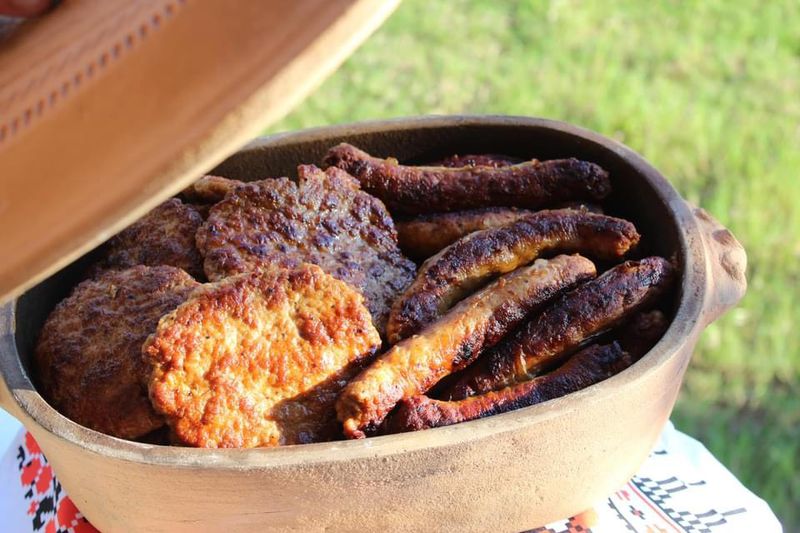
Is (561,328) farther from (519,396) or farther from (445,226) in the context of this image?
(445,226)

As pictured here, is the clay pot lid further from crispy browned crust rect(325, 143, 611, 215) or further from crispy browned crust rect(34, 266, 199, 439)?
crispy browned crust rect(325, 143, 611, 215)

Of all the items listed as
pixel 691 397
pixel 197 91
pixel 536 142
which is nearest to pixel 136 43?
pixel 197 91

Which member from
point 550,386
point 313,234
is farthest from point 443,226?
point 550,386

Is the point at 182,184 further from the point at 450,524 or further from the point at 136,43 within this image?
the point at 450,524

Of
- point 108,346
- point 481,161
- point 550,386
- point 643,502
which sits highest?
point 481,161

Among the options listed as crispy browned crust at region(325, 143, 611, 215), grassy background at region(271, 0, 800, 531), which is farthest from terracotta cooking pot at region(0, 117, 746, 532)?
grassy background at region(271, 0, 800, 531)

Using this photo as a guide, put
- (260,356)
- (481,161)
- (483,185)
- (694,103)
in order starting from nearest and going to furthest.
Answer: (260,356), (483,185), (481,161), (694,103)
